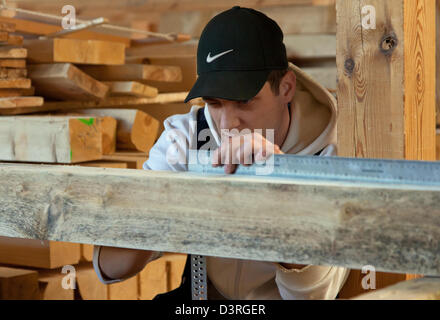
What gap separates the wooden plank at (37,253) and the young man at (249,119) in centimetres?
146

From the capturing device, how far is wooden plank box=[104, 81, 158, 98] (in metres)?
4.57

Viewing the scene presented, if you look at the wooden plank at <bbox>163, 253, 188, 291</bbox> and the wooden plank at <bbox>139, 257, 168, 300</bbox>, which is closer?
the wooden plank at <bbox>139, 257, 168, 300</bbox>

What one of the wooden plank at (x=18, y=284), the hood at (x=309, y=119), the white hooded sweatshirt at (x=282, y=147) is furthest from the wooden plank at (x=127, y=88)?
the hood at (x=309, y=119)

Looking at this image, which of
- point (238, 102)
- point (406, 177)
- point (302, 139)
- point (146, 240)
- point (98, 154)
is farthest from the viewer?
point (98, 154)

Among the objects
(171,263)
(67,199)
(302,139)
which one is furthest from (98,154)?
(67,199)

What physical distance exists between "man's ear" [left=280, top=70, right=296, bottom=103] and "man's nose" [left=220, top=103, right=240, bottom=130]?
29 centimetres

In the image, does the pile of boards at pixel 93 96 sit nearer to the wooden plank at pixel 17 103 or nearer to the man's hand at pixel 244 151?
the wooden plank at pixel 17 103

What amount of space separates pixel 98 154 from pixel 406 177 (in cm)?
261

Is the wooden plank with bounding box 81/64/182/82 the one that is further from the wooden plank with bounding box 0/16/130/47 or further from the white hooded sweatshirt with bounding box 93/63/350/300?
the white hooded sweatshirt with bounding box 93/63/350/300

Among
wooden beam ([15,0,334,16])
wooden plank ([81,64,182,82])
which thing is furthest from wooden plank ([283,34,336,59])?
wooden plank ([81,64,182,82])

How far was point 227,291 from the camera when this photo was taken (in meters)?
2.84

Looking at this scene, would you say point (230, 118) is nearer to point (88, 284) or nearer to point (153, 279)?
point (88, 284)
